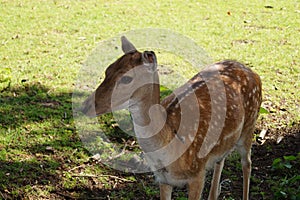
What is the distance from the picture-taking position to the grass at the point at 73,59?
4359mm

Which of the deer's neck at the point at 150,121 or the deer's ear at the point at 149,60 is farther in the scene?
the deer's neck at the point at 150,121

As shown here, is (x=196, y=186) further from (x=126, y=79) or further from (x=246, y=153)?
(x=126, y=79)

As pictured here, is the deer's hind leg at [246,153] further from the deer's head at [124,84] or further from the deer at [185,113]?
the deer's head at [124,84]

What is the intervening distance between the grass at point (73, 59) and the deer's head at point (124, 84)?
145 centimetres

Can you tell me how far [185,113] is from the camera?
3.41 metres

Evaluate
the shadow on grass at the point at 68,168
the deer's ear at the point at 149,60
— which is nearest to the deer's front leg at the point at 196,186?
the shadow on grass at the point at 68,168

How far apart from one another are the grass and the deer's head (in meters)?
1.45

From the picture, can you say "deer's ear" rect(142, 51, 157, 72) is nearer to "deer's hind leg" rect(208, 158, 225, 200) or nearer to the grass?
"deer's hind leg" rect(208, 158, 225, 200)

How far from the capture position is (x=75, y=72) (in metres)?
6.59

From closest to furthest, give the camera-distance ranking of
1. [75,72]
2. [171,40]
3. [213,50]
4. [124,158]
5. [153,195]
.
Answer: [153,195], [124,158], [75,72], [213,50], [171,40]

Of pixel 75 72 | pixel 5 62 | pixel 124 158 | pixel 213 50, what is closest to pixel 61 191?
pixel 124 158

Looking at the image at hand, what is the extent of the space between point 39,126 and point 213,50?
350 centimetres

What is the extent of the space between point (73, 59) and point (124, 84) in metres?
4.25

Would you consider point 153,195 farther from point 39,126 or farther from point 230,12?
point 230,12
